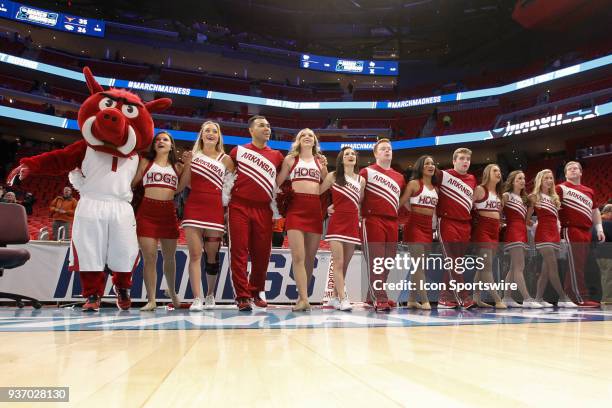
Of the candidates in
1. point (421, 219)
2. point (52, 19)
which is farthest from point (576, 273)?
point (52, 19)

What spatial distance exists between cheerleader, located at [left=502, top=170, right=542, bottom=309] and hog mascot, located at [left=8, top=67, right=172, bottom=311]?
150 inches

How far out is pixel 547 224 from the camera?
17.7 ft

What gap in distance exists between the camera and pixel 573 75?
797 inches

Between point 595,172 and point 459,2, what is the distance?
440 inches

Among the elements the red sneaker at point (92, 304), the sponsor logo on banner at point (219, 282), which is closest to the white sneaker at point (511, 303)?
the sponsor logo on banner at point (219, 282)

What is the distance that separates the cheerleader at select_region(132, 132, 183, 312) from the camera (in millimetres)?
4004

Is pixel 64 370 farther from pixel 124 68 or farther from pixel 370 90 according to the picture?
pixel 370 90

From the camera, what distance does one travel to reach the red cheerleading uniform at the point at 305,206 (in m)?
4.13

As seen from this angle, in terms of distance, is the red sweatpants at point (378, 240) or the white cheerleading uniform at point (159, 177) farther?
the red sweatpants at point (378, 240)

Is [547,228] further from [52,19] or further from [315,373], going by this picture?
[52,19]

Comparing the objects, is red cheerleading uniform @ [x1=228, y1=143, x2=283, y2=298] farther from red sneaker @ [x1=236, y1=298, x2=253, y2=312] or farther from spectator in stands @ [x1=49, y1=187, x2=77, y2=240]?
spectator in stands @ [x1=49, y1=187, x2=77, y2=240]

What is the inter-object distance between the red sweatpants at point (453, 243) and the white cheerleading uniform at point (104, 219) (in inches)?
117

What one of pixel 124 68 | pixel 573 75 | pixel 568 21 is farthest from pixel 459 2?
pixel 124 68

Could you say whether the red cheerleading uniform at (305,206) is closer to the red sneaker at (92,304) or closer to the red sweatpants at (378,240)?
the red sweatpants at (378,240)
